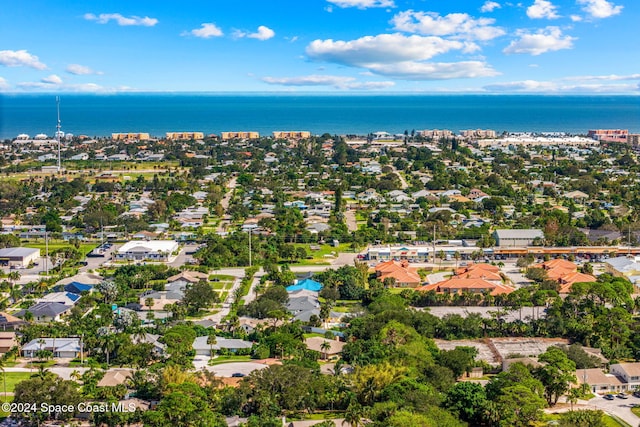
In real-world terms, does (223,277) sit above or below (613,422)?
above

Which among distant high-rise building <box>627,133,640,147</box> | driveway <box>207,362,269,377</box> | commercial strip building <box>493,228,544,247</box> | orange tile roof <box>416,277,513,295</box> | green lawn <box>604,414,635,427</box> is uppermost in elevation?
distant high-rise building <box>627,133,640,147</box>

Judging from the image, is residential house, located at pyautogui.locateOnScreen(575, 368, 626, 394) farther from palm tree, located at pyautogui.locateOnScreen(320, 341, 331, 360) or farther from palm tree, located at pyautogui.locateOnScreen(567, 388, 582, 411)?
palm tree, located at pyautogui.locateOnScreen(320, 341, 331, 360)

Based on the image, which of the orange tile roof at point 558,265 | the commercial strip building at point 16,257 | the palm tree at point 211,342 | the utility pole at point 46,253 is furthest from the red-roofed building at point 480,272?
the commercial strip building at point 16,257

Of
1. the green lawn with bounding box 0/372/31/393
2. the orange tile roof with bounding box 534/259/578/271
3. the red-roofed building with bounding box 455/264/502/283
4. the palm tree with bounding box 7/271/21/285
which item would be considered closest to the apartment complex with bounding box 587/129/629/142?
the orange tile roof with bounding box 534/259/578/271

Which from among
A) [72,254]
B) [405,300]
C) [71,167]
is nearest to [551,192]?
[405,300]

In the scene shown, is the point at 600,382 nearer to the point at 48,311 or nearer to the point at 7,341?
the point at 7,341

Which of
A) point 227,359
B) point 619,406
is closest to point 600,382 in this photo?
point 619,406

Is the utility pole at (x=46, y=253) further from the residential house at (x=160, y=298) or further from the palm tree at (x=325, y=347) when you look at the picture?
the palm tree at (x=325, y=347)

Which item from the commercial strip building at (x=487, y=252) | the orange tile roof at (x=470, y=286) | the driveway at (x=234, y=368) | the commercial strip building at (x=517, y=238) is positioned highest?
the commercial strip building at (x=517, y=238)

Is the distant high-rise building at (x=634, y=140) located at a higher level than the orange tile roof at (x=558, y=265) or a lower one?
higher

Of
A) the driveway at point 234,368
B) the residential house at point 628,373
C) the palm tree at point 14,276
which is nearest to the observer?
the residential house at point 628,373

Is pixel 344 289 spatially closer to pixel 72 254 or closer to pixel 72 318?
pixel 72 318
